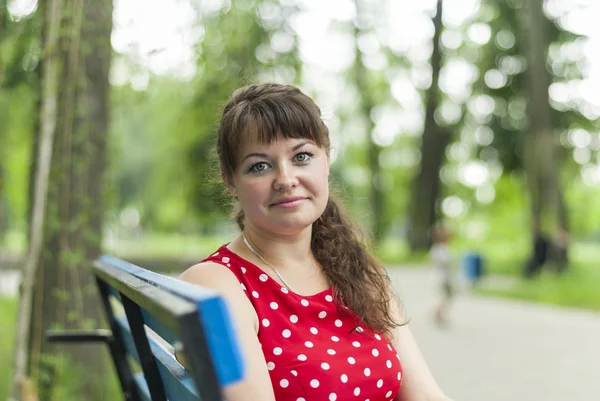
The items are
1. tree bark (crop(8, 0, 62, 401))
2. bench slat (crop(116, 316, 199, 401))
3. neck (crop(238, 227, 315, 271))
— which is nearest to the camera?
bench slat (crop(116, 316, 199, 401))

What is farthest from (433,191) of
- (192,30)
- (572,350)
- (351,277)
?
(351,277)

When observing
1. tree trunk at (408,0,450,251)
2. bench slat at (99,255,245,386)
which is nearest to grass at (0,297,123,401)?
bench slat at (99,255,245,386)

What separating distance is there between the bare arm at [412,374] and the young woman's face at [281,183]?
0.44 metres

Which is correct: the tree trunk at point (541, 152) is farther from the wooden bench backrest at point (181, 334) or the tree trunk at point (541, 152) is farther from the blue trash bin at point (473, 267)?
the wooden bench backrest at point (181, 334)

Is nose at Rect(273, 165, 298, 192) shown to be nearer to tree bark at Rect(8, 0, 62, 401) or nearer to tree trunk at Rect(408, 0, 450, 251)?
tree bark at Rect(8, 0, 62, 401)

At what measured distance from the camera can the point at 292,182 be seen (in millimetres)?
2111

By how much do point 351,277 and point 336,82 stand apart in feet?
93.1

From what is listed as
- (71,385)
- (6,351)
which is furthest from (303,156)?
(6,351)

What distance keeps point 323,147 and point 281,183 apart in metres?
0.21

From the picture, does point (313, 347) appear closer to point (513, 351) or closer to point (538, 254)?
point (513, 351)

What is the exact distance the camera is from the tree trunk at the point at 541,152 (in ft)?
58.0

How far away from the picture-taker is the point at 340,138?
13.6m

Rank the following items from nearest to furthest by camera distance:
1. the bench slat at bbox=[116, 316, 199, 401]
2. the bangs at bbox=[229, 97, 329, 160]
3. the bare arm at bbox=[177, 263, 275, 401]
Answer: the bench slat at bbox=[116, 316, 199, 401], the bare arm at bbox=[177, 263, 275, 401], the bangs at bbox=[229, 97, 329, 160]

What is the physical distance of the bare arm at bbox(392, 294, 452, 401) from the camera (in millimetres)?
2293
